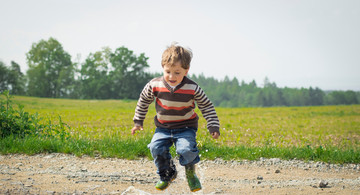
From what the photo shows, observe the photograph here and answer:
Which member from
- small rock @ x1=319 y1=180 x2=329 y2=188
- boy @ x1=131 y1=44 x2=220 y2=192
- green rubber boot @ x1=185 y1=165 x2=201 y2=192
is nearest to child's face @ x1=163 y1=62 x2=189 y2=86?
boy @ x1=131 y1=44 x2=220 y2=192

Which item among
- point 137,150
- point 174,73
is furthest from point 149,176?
point 174,73

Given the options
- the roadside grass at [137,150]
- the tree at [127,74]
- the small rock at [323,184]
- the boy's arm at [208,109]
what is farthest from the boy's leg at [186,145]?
the tree at [127,74]

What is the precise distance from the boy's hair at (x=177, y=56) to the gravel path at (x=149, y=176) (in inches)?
81.0

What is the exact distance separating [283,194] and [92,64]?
148ft

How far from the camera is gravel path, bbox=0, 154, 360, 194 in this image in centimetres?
493

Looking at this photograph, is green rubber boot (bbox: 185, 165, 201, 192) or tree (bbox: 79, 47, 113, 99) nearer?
green rubber boot (bbox: 185, 165, 201, 192)

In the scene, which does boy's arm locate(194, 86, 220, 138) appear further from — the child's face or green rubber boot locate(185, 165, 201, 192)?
green rubber boot locate(185, 165, 201, 192)

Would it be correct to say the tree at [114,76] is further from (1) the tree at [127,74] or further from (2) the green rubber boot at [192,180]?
(2) the green rubber boot at [192,180]

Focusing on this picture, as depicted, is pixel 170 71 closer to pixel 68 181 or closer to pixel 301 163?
pixel 68 181

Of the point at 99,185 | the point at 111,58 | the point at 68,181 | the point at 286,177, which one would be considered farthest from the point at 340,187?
the point at 111,58

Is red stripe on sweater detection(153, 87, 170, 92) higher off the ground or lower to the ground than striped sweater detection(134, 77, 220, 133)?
higher

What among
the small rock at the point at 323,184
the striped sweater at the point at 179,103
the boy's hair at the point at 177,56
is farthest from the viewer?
the small rock at the point at 323,184

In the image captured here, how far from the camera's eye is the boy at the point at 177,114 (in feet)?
13.4

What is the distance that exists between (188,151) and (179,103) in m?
0.64
